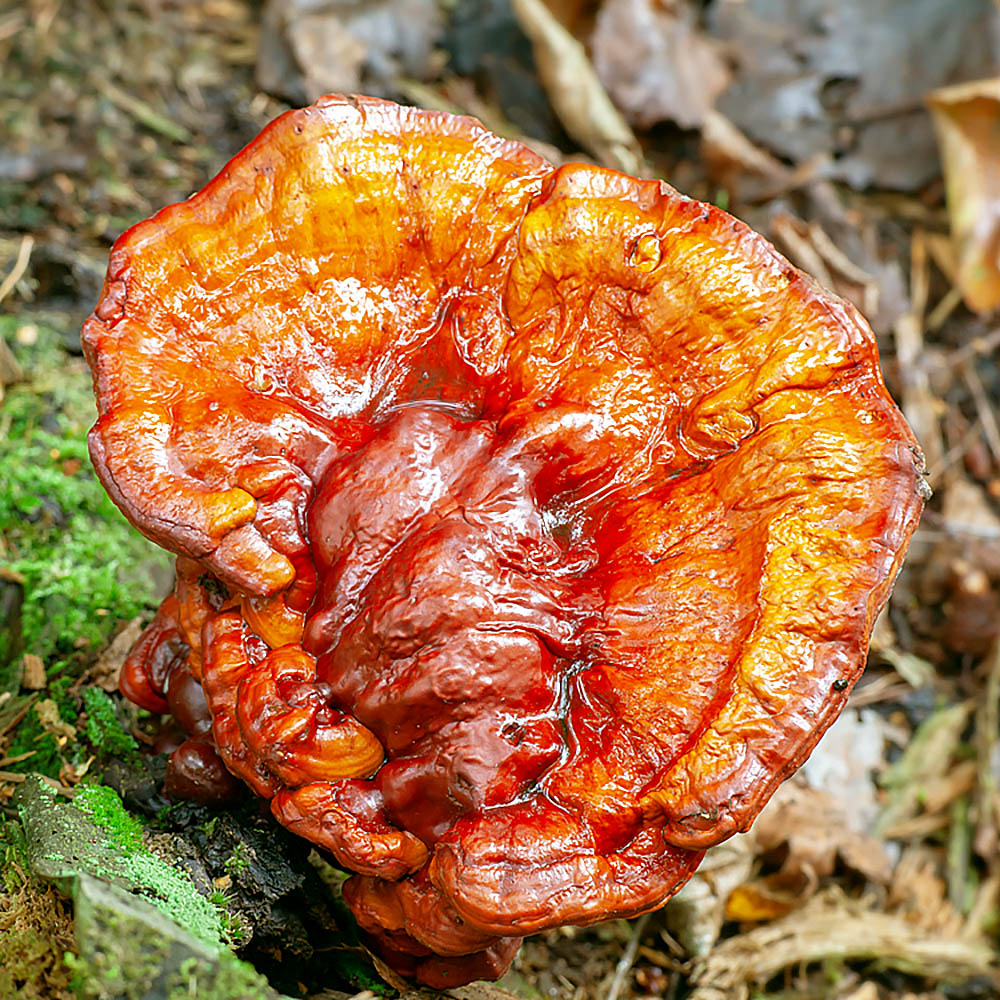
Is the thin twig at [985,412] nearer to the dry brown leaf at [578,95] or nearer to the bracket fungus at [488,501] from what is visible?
the dry brown leaf at [578,95]

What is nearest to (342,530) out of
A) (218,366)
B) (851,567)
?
(218,366)

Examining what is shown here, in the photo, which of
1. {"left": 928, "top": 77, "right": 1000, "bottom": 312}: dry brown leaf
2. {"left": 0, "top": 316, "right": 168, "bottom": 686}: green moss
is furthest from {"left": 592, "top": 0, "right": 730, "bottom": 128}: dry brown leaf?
{"left": 0, "top": 316, "right": 168, "bottom": 686}: green moss

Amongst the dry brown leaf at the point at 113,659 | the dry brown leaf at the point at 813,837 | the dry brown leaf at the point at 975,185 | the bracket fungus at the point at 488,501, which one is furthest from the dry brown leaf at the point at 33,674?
the dry brown leaf at the point at 975,185

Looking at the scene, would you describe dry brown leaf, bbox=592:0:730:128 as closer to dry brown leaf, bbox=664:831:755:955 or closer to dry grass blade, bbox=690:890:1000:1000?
dry brown leaf, bbox=664:831:755:955

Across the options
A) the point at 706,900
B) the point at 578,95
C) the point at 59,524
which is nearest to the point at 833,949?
the point at 706,900

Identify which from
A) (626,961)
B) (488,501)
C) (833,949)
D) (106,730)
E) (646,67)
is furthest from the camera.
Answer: (646,67)

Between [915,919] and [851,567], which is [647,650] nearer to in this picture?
[851,567]

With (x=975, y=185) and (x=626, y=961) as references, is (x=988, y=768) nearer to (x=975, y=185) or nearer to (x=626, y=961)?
(x=626, y=961)
